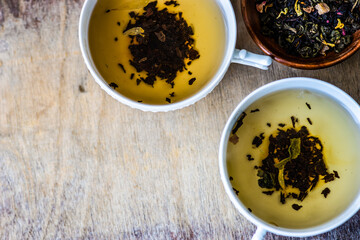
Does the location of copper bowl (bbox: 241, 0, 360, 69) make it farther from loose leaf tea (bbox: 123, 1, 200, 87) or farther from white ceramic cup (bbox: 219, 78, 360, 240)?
loose leaf tea (bbox: 123, 1, 200, 87)

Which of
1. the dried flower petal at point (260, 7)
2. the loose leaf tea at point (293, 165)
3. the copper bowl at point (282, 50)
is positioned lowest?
the loose leaf tea at point (293, 165)

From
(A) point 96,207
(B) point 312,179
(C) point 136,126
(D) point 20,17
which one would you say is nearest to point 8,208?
(A) point 96,207

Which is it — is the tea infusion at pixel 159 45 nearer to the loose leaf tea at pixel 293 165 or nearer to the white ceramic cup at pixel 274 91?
the white ceramic cup at pixel 274 91

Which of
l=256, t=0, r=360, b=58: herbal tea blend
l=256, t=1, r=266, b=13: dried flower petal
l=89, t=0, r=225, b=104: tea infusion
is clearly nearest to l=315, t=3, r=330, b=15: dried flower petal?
l=256, t=0, r=360, b=58: herbal tea blend

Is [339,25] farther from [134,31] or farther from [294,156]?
[134,31]

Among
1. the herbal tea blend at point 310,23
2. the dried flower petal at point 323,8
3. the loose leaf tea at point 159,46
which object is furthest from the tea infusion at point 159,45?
the dried flower petal at point 323,8

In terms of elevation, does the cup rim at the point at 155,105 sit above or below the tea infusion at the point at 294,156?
above
